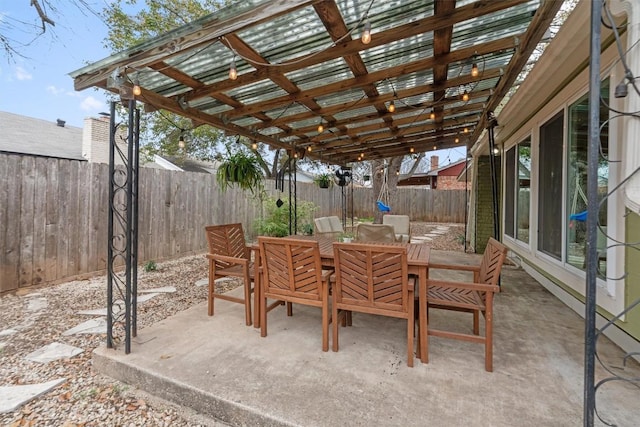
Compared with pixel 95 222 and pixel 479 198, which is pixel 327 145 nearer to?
pixel 479 198

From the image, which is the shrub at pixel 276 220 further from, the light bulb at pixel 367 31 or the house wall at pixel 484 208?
the light bulb at pixel 367 31

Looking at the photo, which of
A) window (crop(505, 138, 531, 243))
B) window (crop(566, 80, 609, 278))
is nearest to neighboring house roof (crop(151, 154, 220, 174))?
window (crop(505, 138, 531, 243))

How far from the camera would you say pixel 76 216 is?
4344mm

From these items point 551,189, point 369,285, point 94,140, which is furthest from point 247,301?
point 94,140

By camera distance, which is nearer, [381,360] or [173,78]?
[381,360]

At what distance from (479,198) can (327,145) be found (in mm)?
3552

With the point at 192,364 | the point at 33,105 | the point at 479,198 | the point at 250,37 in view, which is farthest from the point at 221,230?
the point at 33,105

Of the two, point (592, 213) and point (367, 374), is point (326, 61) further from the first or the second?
point (367, 374)

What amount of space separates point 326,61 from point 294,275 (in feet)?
6.37

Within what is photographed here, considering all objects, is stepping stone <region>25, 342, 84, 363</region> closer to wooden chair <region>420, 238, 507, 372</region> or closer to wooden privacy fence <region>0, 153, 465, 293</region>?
wooden privacy fence <region>0, 153, 465, 293</region>

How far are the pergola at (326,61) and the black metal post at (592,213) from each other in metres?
1.23

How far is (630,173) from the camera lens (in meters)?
1.23

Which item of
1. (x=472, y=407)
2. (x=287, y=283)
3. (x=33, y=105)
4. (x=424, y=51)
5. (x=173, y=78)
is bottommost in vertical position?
(x=472, y=407)

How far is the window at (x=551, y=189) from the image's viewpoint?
132 inches
